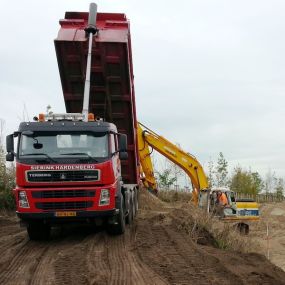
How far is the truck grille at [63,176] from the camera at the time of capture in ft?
31.8

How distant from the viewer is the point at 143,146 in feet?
59.9

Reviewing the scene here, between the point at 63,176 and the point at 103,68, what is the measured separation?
4.35m

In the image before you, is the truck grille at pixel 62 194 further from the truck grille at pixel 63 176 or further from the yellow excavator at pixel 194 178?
the yellow excavator at pixel 194 178

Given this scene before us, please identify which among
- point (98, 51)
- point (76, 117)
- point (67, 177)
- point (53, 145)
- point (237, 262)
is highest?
point (98, 51)

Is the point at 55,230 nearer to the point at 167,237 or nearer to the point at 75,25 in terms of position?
the point at 167,237

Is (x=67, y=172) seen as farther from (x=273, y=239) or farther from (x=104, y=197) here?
(x=273, y=239)

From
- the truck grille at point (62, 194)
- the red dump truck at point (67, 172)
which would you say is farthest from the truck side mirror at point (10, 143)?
the truck grille at point (62, 194)

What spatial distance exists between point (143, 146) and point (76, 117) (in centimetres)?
760

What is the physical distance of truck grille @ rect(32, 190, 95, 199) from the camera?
9750 millimetres

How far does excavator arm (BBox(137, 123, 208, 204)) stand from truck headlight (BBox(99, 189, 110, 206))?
824cm

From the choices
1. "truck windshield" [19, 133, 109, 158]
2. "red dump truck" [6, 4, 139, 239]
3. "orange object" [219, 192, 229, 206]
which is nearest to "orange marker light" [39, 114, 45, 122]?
"red dump truck" [6, 4, 139, 239]

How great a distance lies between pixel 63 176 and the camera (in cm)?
971

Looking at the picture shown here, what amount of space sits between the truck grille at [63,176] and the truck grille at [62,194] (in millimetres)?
230

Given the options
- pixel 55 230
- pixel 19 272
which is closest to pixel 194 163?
pixel 55 230
